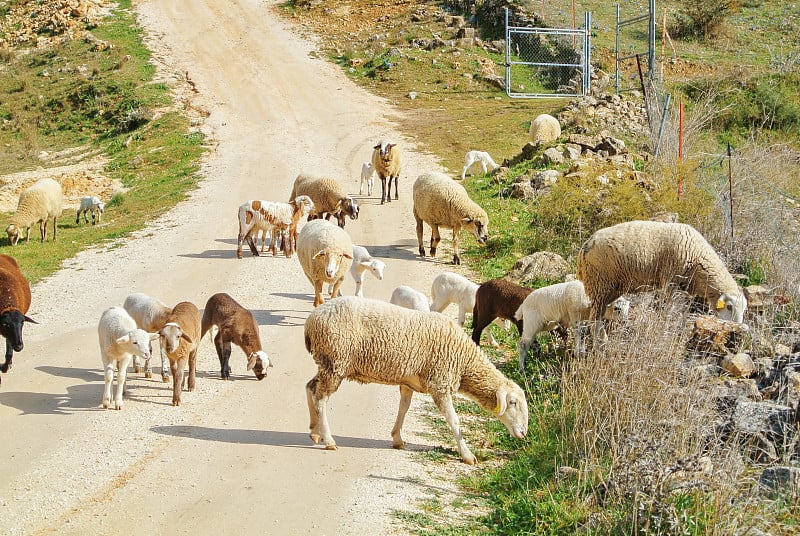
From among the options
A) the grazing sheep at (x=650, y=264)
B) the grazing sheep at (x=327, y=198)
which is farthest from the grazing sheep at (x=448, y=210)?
the grazing sheep at (x=650, y=264)

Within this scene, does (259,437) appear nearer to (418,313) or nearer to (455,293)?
(418,313)

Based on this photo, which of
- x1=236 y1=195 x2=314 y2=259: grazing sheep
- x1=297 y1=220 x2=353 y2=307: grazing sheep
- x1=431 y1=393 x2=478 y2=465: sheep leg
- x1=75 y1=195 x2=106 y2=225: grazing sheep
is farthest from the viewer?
x1=75 y1=195 x2=106 y2=225: grazing sheep

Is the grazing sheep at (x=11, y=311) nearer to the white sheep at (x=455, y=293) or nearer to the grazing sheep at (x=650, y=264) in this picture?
the white sheep at (x=455, y=293)

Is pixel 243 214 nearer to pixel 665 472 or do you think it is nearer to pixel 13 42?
pixel 665 472

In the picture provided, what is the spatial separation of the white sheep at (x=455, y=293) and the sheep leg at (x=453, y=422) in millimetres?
3681

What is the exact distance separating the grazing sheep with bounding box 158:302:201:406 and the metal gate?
24362mm

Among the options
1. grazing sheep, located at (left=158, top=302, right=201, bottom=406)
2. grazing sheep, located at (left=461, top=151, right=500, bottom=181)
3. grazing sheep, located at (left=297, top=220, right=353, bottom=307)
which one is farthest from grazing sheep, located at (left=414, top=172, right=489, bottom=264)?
grazing sheep, located at (left=158, top=302, right=201, bottom=406)

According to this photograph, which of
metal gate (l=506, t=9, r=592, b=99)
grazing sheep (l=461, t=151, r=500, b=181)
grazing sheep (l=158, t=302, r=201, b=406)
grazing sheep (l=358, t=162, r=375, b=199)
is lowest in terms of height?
grazing sheep (l=158, t=302, r=201, b=406)

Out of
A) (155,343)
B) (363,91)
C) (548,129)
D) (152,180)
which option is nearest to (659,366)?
(155,343)

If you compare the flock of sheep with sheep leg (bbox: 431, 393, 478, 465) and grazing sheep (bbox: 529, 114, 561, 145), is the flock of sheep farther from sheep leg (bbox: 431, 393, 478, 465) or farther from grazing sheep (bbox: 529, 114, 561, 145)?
grazing sheep (bbox: 529, 114, 561, 145)

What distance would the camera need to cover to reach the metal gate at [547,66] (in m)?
33.6

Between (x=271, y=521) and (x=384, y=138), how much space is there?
72.7 ft

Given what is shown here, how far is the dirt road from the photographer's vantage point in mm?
7605

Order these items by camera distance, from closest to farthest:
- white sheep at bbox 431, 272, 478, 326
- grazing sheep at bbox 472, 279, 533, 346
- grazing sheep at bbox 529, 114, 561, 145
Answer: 1. grazing sheep at bbox 472, 279, 533, 346
2. white sheep at bbox 431, 272, 478, 326
3. grazing sheep at bbox 529, 114, 561, 145
